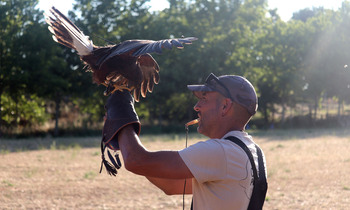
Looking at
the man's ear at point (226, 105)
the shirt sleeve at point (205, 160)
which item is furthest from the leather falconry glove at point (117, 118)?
the man's ear at point (226, 105)

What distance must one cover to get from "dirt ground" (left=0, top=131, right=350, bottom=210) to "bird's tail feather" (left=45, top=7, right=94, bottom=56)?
6.51 m

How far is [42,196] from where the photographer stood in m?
9.80

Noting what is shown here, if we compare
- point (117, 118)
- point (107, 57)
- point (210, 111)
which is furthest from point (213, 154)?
point (107, 57)

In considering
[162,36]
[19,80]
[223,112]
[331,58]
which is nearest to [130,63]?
[223,112]

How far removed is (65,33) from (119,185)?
902 centimetres

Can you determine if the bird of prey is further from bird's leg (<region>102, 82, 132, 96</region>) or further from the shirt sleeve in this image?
the shirt sleeve

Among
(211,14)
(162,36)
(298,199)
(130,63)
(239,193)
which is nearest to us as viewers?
(239,193)

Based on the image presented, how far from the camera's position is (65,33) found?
8.95 ft

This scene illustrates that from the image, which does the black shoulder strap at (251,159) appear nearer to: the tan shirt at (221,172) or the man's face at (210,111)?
the tan shirt at (221,172)

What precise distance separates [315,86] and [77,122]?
885 inches

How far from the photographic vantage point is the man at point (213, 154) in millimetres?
2312

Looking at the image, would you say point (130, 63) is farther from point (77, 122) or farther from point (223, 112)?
point (77, 122)

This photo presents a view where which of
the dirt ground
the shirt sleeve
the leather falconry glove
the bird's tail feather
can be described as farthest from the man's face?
the dirt ground

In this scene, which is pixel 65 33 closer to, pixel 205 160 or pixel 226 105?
pixel 226 105
